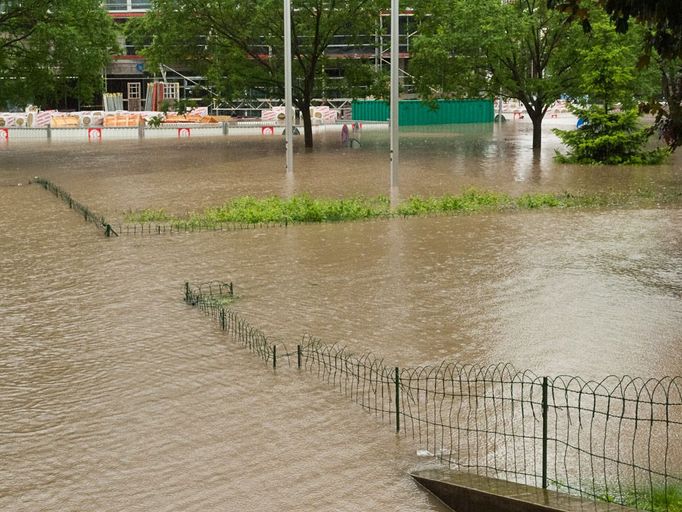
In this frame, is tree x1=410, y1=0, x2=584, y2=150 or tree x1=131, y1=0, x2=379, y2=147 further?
tree x1=131, y1=0, x2=379, y2=147

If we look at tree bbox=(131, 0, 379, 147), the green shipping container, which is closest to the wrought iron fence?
tree bbox=(131, 0, 379, 147)

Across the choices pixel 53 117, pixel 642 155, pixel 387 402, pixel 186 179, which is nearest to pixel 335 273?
pixel 387 402

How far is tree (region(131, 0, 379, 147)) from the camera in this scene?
41500mm

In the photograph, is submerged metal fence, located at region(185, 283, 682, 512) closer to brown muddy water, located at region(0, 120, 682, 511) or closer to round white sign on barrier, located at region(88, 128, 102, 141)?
brown muddy water, located at region(0, 120, 682, 511)

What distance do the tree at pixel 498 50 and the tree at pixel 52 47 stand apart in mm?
13270

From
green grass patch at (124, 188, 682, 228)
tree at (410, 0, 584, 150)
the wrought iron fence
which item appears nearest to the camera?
the wrought iron fence

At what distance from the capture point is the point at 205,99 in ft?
153

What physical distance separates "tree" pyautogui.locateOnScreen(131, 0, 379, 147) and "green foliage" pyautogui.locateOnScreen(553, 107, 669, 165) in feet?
39.2

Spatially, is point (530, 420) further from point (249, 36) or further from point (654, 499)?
point (249, 36)

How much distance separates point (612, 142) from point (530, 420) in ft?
88.5

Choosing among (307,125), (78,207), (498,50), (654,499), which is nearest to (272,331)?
(654,499)

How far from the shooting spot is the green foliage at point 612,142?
34594mm

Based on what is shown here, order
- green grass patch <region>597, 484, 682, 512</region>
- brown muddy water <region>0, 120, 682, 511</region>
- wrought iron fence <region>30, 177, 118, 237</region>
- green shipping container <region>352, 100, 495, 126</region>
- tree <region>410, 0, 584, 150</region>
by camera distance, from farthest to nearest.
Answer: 1. green shipping container <region>352, 100, 495, 126</region>
2. tree <region>410, 0, 584, 150</region>
3. wrought iron fence <region>30, 177, 118, 237</region>
4. brown muddy water <region>0, 120, 682, 511</region>
5. green grass patch <region>597, 484, 682, 512</region>

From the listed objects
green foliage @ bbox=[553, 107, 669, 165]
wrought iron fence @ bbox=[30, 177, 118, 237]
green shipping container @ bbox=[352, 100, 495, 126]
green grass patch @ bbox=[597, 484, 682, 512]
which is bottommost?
green grass patch @ bbox=[597, 484, 682, 512]
